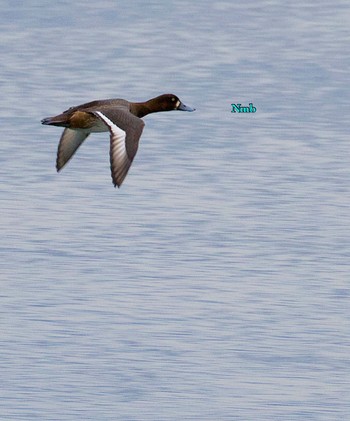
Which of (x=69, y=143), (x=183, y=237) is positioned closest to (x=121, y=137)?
(x=69, y=143)

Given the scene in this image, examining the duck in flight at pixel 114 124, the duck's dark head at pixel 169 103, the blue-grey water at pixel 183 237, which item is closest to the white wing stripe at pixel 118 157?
the duck in flight at pixel 114 124

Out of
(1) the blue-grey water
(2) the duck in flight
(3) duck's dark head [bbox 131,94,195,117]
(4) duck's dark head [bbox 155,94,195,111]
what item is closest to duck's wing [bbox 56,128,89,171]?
(2) the duck in flight

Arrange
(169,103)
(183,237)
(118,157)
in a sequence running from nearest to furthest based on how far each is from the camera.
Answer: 1. (118,157)
2. (169,103)
3. (183,237)

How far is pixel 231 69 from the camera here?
2384 centimetres

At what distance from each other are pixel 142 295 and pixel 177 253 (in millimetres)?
1308

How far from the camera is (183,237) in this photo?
15.8 metres

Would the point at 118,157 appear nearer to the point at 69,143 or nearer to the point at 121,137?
the point at 121,137

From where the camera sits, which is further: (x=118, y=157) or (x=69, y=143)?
(x=69, y=143)

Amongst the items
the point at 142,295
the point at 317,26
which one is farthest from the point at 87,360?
the point at 317,26

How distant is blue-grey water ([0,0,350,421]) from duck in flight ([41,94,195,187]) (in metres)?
1.30

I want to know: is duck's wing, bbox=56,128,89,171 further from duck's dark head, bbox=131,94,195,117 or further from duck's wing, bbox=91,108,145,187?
duck's wing, bbox=91,108,145,187

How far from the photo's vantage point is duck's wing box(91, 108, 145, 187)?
39.7 ft

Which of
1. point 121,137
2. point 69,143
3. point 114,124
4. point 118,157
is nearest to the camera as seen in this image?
point 118,157

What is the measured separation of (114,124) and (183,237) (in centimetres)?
325
